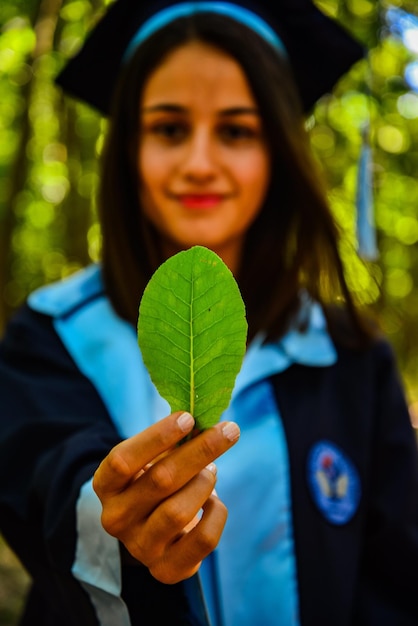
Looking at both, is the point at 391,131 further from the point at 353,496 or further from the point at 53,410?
the point at 53,410

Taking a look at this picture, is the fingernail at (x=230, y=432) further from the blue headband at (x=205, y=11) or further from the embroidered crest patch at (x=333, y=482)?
the blue headband at (x=205, y=11)

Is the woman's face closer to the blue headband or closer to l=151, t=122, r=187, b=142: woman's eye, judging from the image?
l=151, t=122, r=187, b=142: woman's eye

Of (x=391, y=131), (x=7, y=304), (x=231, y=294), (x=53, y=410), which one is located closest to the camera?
(x=231, y=294)

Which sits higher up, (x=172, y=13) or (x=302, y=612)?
(x=172, y=13)

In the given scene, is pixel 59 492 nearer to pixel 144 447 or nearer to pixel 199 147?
pixel 144 447

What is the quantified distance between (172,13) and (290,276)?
564mm

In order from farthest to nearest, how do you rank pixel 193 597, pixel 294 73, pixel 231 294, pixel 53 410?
pixel 294 73, pixel 53 410, pixel 193 597, pixel 231 294

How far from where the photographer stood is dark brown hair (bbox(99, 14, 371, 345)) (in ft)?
4.09

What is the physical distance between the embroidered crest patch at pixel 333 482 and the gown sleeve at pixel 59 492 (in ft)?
1.26

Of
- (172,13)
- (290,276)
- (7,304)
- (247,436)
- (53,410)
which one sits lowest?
(7,304)

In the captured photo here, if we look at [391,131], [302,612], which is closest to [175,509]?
[302,612]

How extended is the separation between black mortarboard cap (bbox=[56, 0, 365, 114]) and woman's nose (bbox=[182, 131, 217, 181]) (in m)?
0.36

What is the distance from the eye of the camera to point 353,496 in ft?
4.12

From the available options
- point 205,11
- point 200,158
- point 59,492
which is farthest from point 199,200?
point 59,492
